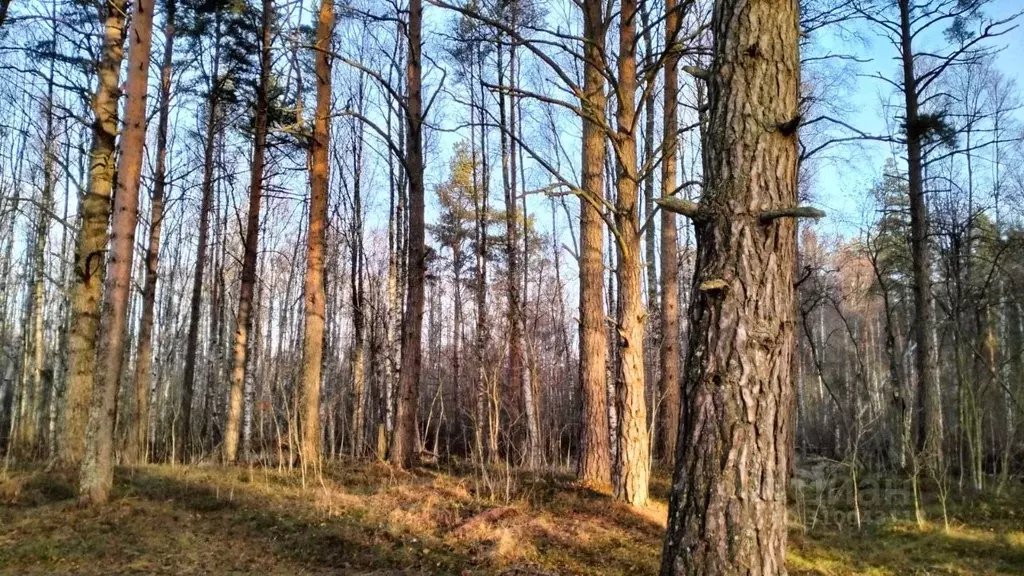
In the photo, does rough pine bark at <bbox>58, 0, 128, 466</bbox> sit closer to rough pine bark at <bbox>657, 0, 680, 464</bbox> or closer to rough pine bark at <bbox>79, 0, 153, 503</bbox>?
rough pine bark at <bbox>79, 0, 153, 503</bbox>

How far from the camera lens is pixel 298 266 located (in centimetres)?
2505

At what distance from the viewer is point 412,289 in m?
9.80

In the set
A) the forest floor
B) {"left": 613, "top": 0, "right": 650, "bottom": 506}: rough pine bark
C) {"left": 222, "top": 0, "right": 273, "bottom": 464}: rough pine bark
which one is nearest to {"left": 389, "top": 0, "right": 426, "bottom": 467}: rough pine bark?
the forest floor

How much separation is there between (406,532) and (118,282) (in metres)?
4.20

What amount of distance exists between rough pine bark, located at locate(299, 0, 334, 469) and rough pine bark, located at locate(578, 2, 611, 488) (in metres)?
4.21

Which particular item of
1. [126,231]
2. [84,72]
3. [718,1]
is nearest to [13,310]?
[84,72]

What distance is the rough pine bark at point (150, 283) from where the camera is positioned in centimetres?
1118

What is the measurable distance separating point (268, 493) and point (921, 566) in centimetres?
684

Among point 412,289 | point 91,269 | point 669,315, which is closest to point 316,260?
point 412,289

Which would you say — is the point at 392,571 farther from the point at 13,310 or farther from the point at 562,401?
the point at 13,310

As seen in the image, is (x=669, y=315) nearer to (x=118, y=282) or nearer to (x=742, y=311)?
(x=118, y=282)

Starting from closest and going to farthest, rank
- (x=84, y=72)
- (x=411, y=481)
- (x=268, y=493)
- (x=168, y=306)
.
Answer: (x=268, y=493)
(x=411, y=481)
(x=84, y=72)
(x=168, y=306)

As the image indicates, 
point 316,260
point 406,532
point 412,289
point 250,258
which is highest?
point 250,258

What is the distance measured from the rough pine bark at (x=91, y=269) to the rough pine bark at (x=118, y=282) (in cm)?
93
